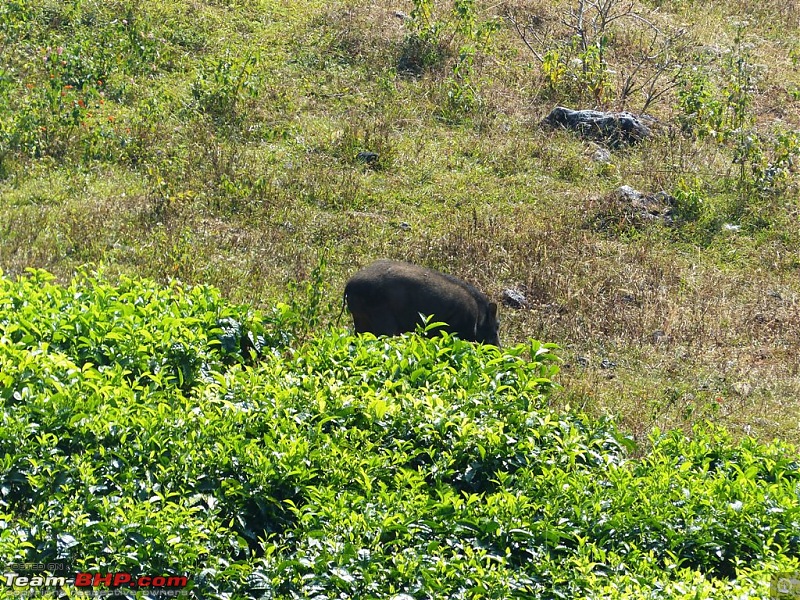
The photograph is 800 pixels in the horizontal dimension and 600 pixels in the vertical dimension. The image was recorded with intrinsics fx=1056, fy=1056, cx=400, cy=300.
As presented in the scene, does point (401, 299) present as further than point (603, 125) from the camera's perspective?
No

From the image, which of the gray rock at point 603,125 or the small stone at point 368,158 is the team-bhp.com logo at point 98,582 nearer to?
the small stone at point 368,158

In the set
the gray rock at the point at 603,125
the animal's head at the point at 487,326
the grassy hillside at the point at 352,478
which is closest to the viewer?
the grassy hillside at the point at 352,478

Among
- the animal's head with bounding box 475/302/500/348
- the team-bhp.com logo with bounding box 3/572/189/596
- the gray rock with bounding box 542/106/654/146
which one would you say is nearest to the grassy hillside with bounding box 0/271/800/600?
the team-bhp.com logo with bounding box 3/572/189/596

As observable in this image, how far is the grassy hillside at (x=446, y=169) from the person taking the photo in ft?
36.2

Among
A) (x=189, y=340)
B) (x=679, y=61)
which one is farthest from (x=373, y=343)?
(x=679, y=61)

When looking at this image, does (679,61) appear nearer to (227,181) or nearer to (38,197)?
(227,181)

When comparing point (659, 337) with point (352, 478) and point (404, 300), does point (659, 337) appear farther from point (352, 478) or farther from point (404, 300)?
point (352, 478)

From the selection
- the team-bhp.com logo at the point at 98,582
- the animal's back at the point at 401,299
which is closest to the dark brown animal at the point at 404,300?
the animal's back at the point at 401,299

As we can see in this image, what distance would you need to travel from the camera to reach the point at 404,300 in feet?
32.0

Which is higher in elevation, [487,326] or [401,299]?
[401,299]

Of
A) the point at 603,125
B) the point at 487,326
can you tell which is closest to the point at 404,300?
the point at 487,326

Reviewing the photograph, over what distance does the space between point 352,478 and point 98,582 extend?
165 cm

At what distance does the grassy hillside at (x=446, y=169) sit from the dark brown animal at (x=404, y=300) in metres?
0.65

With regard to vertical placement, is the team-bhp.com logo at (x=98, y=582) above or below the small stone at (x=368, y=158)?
below
